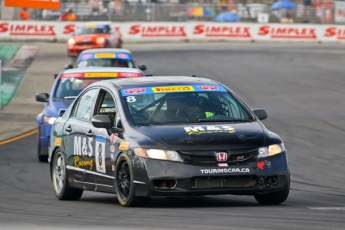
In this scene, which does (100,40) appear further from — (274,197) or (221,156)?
(221,156)

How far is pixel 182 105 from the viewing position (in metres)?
9.84

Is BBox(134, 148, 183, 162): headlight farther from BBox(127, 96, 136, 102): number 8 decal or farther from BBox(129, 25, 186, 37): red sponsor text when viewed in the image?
BBox(129, 25, 186, 37): red sponsor text

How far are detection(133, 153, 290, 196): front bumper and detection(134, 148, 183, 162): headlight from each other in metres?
0.04

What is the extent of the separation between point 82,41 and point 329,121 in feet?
69.1

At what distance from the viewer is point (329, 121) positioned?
70.2 ft

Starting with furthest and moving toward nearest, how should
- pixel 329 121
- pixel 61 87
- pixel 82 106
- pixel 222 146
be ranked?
pixel 329 121 → pixel 61 87 → pixel 82 106 → pixel 222 146

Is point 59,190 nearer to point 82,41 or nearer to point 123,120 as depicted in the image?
point 123,120

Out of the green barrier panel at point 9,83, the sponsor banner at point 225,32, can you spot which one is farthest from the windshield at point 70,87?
the sponsor banner at point 225,32

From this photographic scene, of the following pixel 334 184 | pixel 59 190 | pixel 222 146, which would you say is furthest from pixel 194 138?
pixel 334 184

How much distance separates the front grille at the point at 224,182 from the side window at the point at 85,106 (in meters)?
1.97

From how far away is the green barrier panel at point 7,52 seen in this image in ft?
136

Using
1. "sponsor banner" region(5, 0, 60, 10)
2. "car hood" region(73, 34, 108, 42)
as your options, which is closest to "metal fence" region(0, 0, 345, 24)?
Answer: "car hood" region(73, 34, 108, 42)

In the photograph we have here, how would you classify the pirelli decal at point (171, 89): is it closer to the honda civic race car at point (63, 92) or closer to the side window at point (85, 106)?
the side window at point (85, 106)

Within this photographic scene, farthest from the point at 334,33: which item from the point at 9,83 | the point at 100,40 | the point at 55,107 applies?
the point at 55,107
